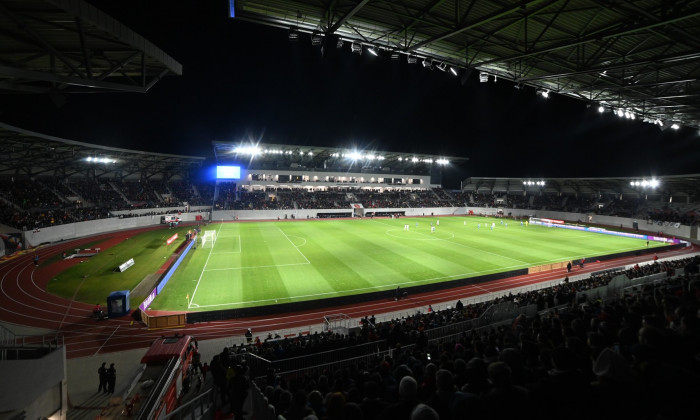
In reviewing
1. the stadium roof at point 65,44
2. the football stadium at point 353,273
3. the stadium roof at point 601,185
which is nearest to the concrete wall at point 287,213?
the football stadium at point 353,273

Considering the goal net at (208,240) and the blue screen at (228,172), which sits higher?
the blue screen at (228,172)

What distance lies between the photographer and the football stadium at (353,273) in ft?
11.7

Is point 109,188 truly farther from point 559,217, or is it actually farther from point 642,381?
point 559,217

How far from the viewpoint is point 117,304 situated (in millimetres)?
16359

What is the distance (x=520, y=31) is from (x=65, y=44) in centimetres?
1581

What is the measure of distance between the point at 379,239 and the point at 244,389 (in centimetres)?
3048

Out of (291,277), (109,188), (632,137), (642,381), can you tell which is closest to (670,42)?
(642,381)

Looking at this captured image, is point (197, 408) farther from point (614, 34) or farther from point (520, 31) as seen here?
point (614, 34)

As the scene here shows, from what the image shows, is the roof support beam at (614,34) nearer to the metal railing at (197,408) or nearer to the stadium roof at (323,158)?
the metal railing at (197,408)

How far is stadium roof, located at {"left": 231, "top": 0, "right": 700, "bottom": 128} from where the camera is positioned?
9.95m

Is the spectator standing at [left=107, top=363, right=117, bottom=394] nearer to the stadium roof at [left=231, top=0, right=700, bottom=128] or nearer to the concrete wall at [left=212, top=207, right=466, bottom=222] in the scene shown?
the stadium roof at [left=231, top=0, right=700, bottom=128]

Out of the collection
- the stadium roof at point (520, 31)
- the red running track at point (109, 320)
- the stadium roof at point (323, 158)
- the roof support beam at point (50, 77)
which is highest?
the stadium roof at point (323, 158)

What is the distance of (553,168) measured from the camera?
61562 millimetres

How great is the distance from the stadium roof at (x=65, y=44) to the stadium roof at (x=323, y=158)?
47850 mm
